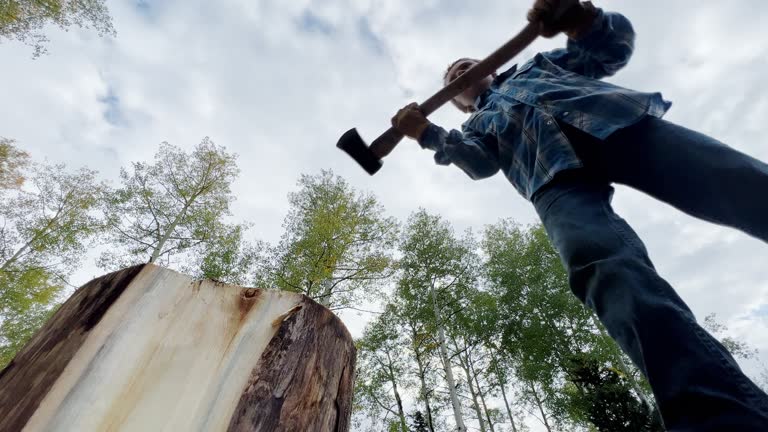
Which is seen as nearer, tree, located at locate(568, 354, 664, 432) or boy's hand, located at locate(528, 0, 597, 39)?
boy's hand, located at locate(528, 0, 597, 39)

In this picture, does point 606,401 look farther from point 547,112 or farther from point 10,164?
point 10,164

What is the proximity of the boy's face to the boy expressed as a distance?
0.42 feet

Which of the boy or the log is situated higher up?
the boy

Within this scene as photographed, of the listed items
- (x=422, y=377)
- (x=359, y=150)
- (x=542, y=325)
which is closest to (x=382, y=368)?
(x=422, y=377)

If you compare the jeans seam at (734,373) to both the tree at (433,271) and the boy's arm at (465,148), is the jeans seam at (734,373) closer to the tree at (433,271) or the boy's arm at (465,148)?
the boy's arm at (465,148)

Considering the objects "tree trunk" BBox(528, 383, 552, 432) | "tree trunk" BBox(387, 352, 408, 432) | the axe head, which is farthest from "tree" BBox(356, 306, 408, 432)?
the axe head

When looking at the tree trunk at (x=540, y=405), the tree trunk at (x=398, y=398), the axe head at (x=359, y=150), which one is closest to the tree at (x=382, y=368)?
the tree trunk at (x=398, y=398)

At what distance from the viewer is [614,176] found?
118 cm

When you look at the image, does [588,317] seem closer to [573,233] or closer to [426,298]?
[426,298]

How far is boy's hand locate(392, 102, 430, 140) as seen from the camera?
1.88 m

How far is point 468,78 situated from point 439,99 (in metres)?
0.20

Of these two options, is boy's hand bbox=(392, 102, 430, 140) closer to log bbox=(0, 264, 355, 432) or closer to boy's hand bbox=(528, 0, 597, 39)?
boy's hand bbox=(528, 0, 597, 39)

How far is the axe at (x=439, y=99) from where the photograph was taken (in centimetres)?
183

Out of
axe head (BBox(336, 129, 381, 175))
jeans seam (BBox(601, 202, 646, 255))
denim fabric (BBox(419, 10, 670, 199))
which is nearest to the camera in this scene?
jeans seam (BBox(601, 202, 646, 255))
